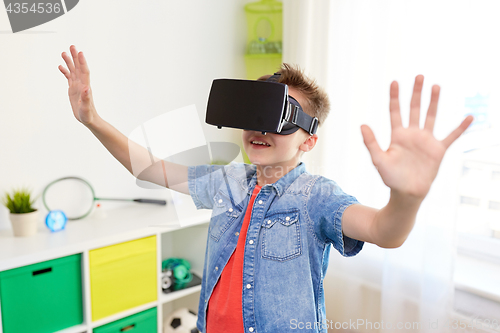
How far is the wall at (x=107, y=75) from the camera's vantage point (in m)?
1.65

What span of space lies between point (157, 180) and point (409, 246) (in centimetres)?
103

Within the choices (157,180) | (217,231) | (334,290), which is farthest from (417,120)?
(334,290)

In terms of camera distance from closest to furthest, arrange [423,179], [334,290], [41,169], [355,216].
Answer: [423,179] → [355,216] → [41,169] → [334,290]

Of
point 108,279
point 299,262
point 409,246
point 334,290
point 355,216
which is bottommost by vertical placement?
point 334,290

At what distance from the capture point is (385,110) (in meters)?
1.71

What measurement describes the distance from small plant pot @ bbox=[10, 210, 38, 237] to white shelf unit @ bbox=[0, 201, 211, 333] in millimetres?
23

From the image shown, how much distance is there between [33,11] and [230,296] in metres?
1.38

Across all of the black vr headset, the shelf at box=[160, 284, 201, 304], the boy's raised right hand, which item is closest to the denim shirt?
the black vr headset

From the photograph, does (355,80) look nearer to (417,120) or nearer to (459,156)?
(459,156)

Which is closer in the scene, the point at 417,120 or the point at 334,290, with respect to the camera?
the point at 417,120

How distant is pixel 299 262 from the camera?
36.1 inches

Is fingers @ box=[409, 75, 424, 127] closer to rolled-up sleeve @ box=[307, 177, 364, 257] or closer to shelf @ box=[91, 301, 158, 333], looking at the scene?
rolled-up sleeve @ box=[307, 177, 364, 257]

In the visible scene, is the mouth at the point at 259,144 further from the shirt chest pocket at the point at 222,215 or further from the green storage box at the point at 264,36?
the green storage box at the point at 264,36

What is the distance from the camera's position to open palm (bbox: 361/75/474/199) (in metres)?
0.63
